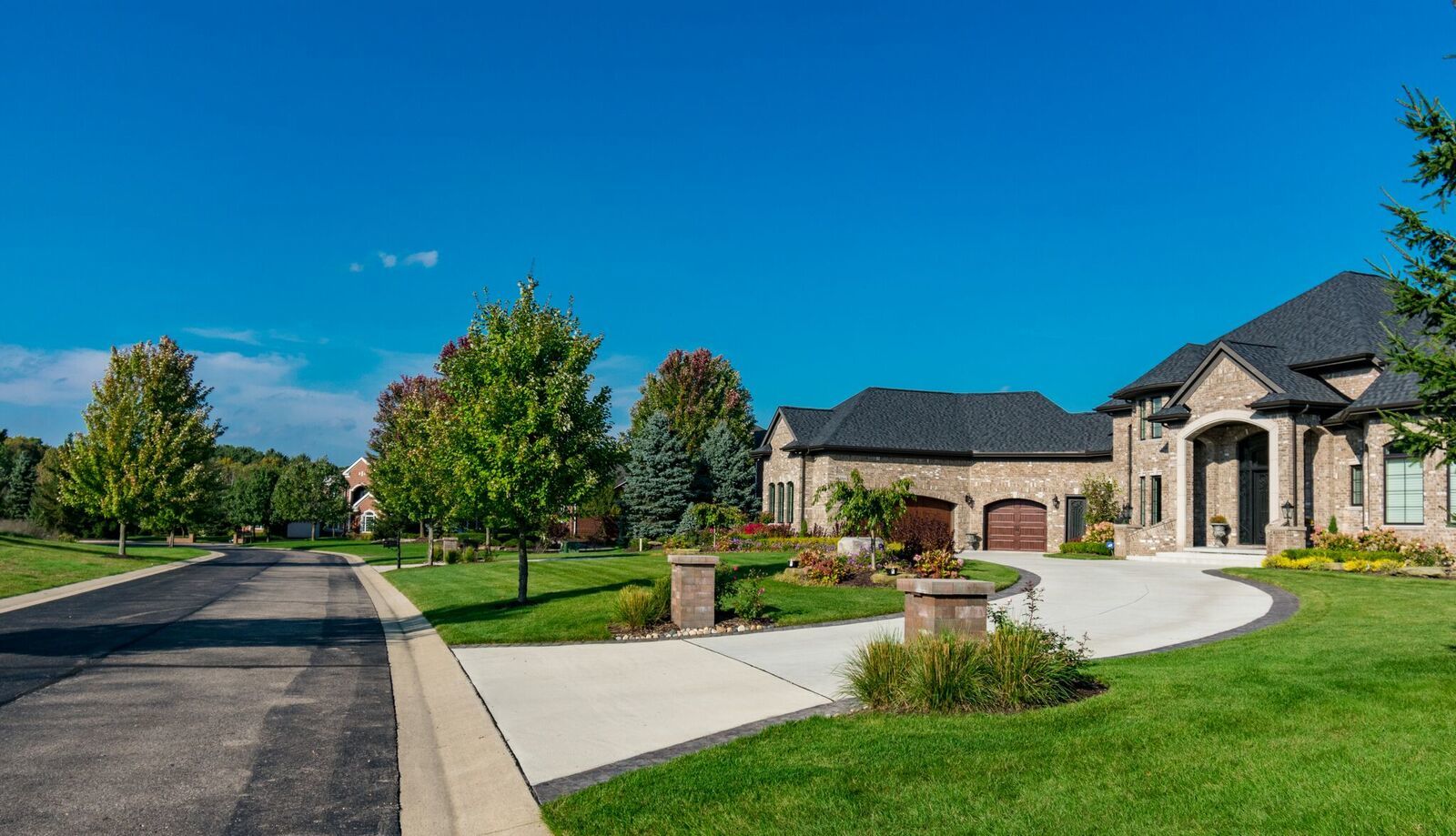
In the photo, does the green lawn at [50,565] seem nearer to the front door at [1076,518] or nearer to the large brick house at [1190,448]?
the large brick house at [1190,448]

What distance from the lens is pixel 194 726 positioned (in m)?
8.13

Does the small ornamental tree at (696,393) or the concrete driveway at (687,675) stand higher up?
the small ornamental tree at (696,393)

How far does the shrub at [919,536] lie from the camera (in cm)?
2438

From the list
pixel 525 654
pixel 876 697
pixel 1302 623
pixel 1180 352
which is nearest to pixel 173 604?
pixel 525 654

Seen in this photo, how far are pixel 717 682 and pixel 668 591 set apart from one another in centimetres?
532

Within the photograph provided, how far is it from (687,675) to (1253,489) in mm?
26257

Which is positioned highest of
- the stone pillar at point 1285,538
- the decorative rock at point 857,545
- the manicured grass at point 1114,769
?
the stone pillar at point 1285,538

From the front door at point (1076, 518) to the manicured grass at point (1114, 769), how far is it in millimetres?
31727

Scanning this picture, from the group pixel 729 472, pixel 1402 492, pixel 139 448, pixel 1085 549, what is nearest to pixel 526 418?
pixel 1402 492

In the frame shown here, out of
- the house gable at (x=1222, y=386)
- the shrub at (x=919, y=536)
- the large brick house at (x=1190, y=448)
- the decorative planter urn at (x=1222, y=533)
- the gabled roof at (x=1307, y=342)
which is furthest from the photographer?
the decorative planter urn at (x=1222, y=533)

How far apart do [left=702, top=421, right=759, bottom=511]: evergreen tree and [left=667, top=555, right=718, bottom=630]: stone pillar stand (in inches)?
1370

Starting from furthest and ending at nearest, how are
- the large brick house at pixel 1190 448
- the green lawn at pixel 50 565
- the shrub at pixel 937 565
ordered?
the large brick house at pixel 1190 448 < the green lawn at pixel 50 565 < the shrub at pixel 937 565

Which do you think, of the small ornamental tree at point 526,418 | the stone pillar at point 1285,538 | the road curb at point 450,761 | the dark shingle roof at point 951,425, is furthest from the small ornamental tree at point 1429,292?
the dark shingle roof at point 951,425

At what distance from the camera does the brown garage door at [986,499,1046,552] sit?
40.2m
